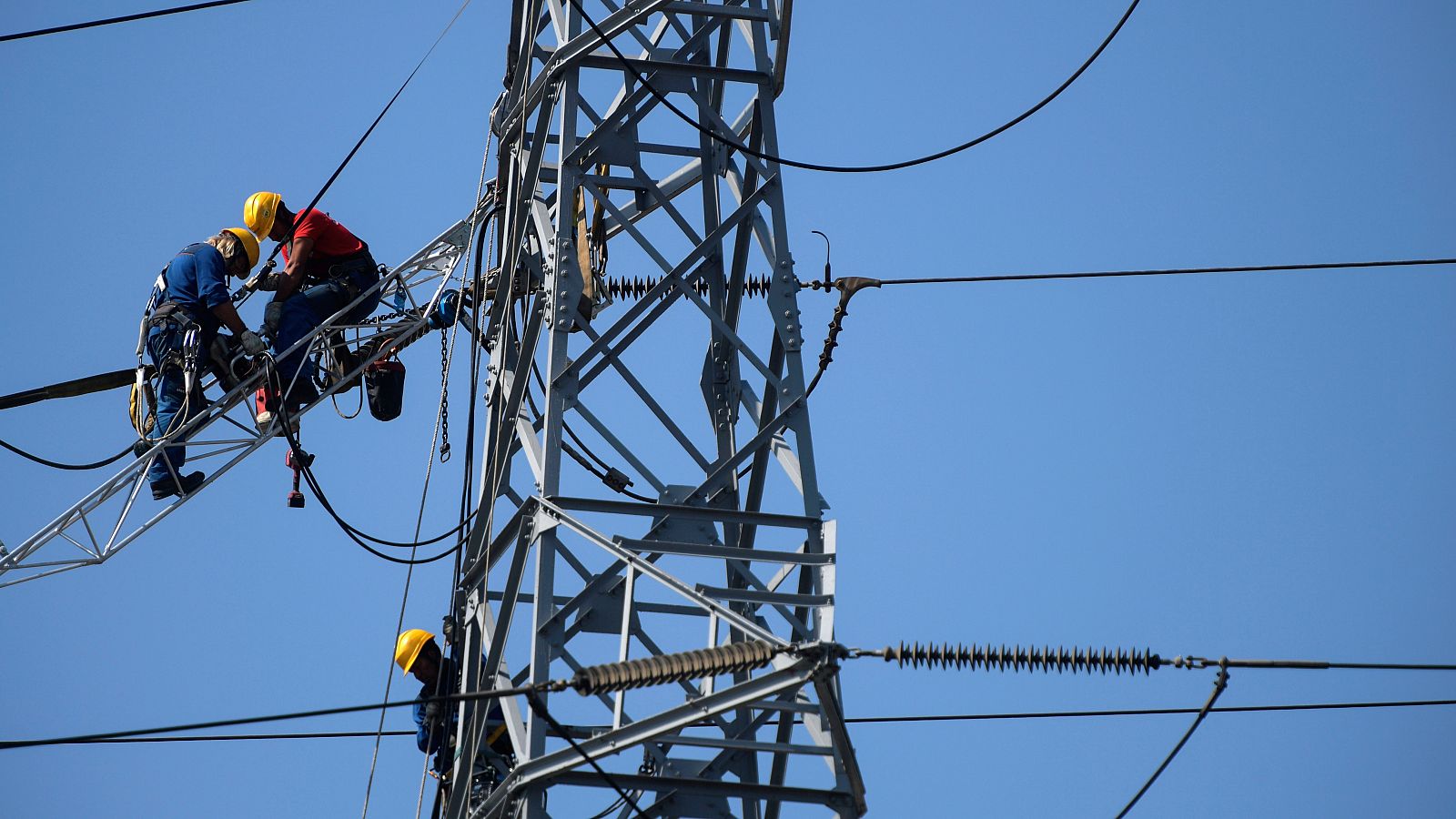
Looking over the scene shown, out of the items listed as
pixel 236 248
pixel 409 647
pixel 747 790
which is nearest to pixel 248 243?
pixel 236 248

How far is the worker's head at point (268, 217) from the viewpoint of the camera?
58.1 ft

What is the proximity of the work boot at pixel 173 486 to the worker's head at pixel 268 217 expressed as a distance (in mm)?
2064

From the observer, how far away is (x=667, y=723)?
1119 centimetres

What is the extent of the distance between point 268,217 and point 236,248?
1.39 feet

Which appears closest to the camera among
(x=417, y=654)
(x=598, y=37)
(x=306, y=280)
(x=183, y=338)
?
(x=598, y=37)

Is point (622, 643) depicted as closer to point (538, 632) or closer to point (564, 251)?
point (538, 632)

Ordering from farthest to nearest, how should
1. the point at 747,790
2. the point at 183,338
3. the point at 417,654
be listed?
the point at 183,338
the point at 417,654
the point at 747,790

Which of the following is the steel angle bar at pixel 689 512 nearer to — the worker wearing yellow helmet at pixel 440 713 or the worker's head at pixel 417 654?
the worker wearing yellow helmet at pixel 440 713

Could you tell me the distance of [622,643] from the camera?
1134cm

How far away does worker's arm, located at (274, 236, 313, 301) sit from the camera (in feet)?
57.6

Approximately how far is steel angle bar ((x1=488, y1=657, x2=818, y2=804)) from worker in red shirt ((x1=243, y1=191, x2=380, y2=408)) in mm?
6616

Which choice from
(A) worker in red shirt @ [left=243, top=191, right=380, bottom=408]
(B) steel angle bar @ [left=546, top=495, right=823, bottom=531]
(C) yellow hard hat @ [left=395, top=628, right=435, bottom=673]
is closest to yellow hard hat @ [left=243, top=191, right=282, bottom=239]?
(A) worker in red shirt @ [left=243, top=191, right=380, bottom=408]

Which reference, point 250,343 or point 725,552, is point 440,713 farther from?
point 250,343

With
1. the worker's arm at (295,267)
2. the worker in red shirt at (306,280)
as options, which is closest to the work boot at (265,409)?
the worker in red shirt at (306,280)
